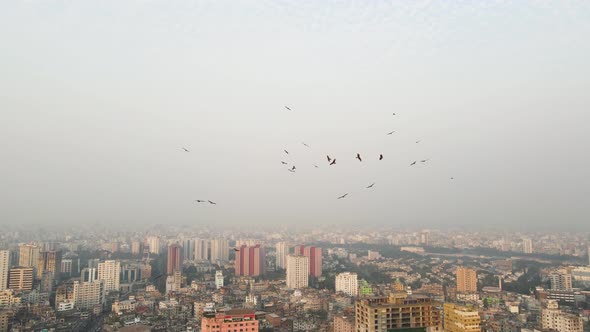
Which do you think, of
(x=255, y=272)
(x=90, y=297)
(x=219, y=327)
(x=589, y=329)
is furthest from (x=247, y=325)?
(x=255, y=272)

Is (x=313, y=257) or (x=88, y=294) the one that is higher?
(x=313, y=257)

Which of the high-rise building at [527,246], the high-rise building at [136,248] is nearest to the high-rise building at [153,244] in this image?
the high-rise building at [136,248]

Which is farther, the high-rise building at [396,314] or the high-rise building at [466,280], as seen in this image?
the high-rise building at [466,280]

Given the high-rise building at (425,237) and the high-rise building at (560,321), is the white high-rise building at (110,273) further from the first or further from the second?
the high-rise building at (425,237)

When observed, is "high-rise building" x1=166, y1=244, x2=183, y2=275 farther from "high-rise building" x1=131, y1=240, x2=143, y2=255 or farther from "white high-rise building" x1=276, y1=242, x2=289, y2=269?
"white high-rise building" x1=276, y1=242, x2=289, y2=269

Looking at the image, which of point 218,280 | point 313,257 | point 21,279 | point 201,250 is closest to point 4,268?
point 21,279

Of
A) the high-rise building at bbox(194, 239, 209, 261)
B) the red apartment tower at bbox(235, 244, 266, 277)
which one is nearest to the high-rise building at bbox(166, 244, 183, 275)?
the high-rise building at bbox(194, 239, 209, 261)

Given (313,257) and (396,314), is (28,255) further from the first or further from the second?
(396,314)
